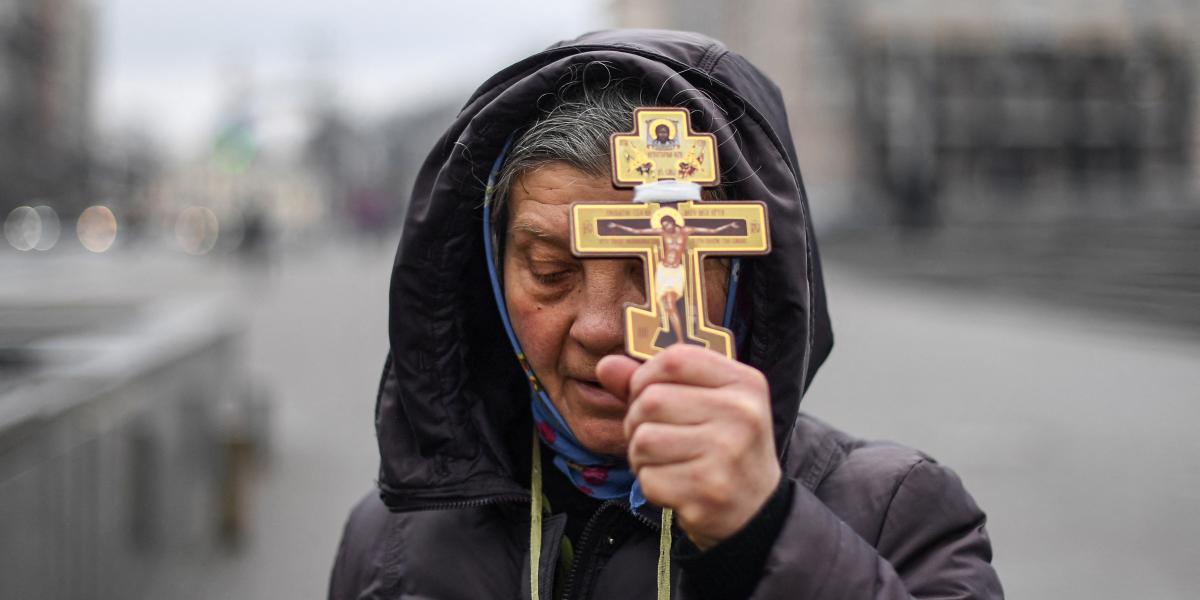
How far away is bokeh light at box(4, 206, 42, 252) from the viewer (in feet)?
124

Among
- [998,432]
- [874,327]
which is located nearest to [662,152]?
[998,432]

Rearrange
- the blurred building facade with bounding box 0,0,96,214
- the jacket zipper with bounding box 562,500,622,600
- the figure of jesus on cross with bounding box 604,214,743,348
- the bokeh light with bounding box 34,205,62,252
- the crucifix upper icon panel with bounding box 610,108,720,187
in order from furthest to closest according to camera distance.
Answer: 1. the blurred building facade with bounding box 0,0,96,214
2. the bokeh light with bounding box 34,205,62,252
3. the jacket zipper with bounding box 562,500,622,600
4. the crucifix upper icon panel with bounding box 610,108,720,187
5. the figure of jesus on cross with bounding box 604,214,743,348

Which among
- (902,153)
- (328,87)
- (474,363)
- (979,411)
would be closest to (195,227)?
(328,87)

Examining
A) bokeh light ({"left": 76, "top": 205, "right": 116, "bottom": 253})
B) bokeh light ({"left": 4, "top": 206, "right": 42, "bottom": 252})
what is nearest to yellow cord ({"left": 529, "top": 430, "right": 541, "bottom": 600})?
bokeh light ({"left": 4, "top": 206, "right": 42, "bottom": 252})

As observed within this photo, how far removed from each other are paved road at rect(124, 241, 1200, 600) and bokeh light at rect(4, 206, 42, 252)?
86.6 feet

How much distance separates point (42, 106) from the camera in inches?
2457

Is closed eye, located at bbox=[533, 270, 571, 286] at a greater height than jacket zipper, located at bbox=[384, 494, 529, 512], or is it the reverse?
closed eye, located at bbox=[533, 270, 571, 286]

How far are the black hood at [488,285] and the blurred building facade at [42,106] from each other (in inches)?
2176

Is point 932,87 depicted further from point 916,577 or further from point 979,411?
point 916,577

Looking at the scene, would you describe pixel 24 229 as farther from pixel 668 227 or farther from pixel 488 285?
pixel 668 227

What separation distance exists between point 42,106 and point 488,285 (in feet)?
225

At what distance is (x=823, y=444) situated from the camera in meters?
1.63

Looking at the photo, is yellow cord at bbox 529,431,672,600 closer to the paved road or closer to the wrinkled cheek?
the wrinkled cheek

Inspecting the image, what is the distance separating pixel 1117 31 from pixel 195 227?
115 ft
